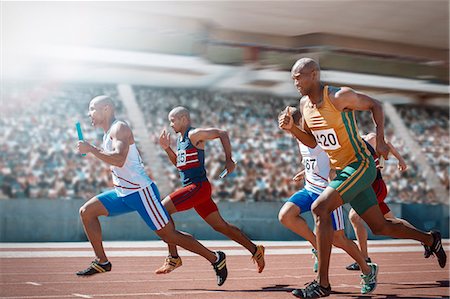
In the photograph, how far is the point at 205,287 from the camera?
327 inches

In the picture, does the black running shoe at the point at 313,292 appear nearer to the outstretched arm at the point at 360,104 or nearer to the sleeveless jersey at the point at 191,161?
the outstretched arm at the point at 360,104

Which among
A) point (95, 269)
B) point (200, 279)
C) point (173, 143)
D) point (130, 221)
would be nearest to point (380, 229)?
point (200, 279)

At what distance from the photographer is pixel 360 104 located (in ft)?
22.5

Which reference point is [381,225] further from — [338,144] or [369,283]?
[338,144]

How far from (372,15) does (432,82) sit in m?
12.6

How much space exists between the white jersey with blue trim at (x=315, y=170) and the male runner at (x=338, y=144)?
1470mm

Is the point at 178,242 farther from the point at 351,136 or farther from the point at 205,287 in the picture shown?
the point at 351,136

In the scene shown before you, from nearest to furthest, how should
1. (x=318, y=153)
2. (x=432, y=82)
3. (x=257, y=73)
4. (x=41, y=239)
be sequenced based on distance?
(x=318, y=153) → (x=41, y=239) → (x=257, y=73) → (x=432, y=82)

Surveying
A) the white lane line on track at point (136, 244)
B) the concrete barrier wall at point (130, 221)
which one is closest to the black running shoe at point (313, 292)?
the white lane line on track at point (136, 244)

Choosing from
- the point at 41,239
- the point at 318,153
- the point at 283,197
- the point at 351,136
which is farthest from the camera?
the point at 283,197

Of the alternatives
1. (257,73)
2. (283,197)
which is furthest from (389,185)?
(257,73)

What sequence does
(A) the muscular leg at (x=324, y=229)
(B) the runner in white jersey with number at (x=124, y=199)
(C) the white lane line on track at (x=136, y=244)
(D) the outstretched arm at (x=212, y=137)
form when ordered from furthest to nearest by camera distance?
(C) the white lane line on track at (x=136, y=244)
(D) the outstretched arm at (x=212, y=137)
(B) the runner in white jersey with number at (x=124, y=199)
(A) the muscular leg at (x=324, y=229)

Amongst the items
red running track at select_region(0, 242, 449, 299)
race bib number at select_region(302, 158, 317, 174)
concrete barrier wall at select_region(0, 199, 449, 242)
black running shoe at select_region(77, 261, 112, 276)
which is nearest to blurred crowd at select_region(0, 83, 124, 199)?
concrete barrier wall at select_region(0, 199, 449, 242)

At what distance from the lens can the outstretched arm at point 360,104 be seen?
685 cm
